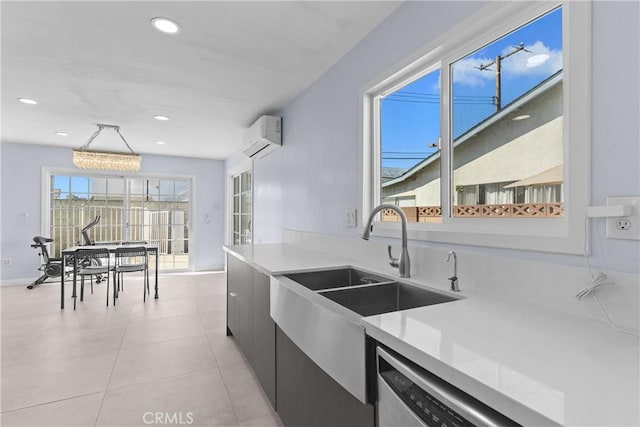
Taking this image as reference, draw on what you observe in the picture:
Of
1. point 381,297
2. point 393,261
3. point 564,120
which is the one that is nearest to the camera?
point 564,120

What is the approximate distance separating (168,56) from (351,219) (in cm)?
180

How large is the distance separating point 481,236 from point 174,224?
20.2 ft

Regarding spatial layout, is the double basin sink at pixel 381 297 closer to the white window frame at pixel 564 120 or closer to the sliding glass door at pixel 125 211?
the white window frame at pixel 564 120

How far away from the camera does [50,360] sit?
2.43m

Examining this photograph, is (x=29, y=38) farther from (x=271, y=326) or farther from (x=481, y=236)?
(x=481, y=236)

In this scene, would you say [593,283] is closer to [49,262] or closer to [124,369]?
[124,369]

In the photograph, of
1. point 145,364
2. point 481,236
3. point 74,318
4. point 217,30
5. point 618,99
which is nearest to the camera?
point 618,99

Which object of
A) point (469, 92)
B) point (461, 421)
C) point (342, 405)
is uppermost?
point (469, 92)

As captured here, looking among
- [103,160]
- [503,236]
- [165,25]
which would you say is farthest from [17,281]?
[503,236]

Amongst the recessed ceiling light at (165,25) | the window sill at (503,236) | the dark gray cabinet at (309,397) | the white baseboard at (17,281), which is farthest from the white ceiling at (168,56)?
the white baseboard at (17,281)

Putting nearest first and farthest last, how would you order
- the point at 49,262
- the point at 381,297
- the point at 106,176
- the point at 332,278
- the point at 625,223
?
the point at 625,223
the point at 381,297
the point at 332,278
the point at 49,262
the point at 106,176

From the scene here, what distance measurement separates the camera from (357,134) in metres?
2.15

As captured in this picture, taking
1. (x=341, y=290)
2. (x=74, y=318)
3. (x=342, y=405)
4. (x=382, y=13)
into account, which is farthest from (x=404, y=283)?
(x=74, y=318)

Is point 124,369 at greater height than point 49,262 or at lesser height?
lesser
